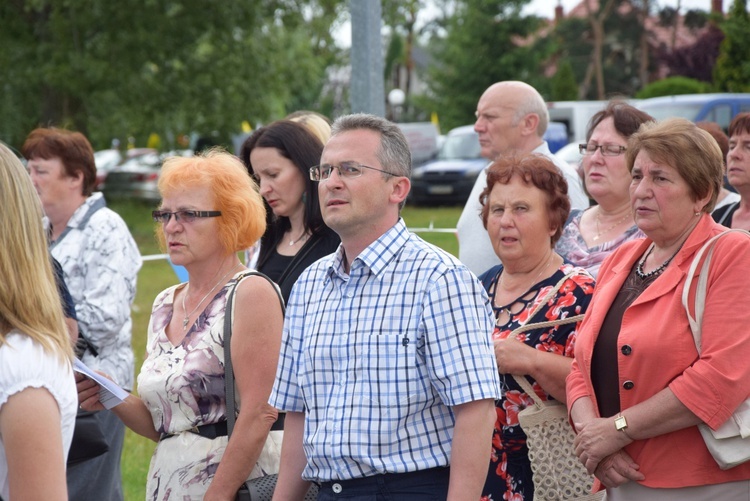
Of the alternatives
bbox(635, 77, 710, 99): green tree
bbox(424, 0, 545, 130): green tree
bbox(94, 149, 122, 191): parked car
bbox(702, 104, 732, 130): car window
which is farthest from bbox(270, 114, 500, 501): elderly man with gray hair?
bbox(424, 0, 545, 130): green tree

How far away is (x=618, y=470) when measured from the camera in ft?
12.0

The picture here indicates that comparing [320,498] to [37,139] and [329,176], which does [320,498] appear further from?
[37,139]

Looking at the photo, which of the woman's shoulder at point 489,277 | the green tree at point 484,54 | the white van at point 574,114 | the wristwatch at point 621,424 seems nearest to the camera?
the wristwatch at point 621,424

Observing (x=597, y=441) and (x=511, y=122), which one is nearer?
(x=597, y=441)

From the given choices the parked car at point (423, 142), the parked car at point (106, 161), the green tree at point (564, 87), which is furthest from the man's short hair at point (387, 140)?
the green tree at point (564, 87)

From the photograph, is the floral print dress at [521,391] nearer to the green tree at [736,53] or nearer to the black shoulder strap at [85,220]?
the black shoulder strap at [85,220]

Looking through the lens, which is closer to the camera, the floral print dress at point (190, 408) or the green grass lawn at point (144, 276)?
the floral print dress at point (190, 408)

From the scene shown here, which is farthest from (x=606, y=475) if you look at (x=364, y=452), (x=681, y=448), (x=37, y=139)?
(x=37, y=139)

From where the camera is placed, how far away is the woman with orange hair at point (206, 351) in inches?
151

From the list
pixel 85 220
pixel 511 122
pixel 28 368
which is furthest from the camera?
pixel 511 122

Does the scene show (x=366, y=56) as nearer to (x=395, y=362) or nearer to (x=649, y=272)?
(x=649, y=272)

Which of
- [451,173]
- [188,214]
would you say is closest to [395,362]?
[188,214]

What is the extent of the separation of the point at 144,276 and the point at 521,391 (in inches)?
593

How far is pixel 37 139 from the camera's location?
5.93 m
